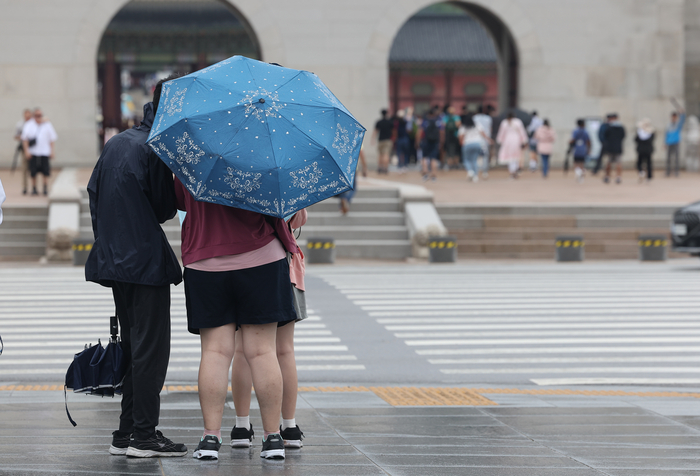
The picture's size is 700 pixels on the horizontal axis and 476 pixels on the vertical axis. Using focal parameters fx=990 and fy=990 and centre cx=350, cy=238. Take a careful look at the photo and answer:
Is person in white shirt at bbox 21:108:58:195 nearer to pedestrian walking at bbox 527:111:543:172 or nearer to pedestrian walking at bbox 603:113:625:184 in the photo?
pedestrian walking at bbox 603:113:625:184

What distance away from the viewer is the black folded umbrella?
4738 millimetres

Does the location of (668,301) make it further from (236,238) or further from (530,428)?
(236,238)

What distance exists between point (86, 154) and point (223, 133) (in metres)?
25.8

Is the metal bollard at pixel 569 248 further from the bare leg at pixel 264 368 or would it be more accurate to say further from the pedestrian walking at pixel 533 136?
the bare leg at pixel 264 368

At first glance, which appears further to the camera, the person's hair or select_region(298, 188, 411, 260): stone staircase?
select_region(298, 188, 411, 260): stone staircase

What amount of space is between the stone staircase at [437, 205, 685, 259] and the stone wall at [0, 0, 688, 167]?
10.9 m

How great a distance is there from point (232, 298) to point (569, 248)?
1361cm

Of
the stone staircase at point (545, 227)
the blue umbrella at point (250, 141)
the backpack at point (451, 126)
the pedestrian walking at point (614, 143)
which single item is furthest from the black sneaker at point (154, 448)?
the backpack at point (451, 126)

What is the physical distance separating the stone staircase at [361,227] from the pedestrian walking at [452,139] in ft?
31.1

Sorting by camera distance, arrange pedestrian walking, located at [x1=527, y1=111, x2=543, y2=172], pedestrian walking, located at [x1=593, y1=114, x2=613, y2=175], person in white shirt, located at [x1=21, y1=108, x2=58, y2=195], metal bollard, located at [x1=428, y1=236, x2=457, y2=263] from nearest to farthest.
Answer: metal bollard, located at [x1=428, y1=236, x2=457, y2=263] < person in white shirt, located at [x1=21, y1=108, x2=58, y2=195] < pedestrian walking, located at [x1=593, y1=114, x2=613, y2=175] < pedestrian walking, located at [x1=527, y1=111, x2=543, y2=172]

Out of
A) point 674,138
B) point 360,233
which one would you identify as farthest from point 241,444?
point 674,138

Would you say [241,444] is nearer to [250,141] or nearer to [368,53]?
[250,141]

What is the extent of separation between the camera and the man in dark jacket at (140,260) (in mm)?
4605

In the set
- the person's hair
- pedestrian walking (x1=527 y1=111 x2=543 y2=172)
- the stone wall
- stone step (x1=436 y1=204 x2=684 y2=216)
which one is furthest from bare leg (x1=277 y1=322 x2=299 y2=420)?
pedestrian walking (x1=527 y1=111 x2=543 y2=172)
